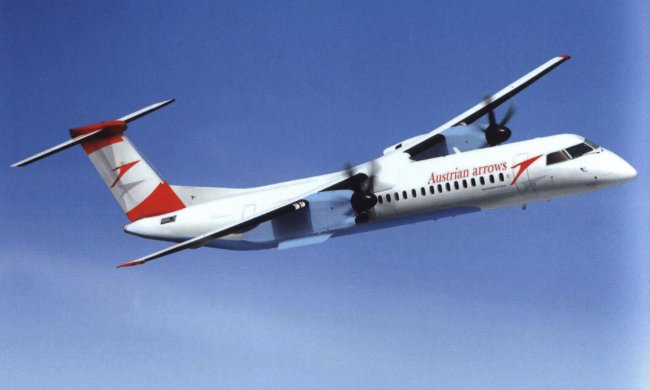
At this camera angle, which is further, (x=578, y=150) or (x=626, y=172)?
(x=578, y=150)

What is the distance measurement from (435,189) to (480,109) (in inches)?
278

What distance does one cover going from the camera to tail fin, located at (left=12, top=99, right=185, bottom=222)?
109ft

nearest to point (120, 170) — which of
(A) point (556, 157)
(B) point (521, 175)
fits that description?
(B) point (521, 175)

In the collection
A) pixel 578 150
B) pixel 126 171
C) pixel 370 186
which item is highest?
pixel 126 171

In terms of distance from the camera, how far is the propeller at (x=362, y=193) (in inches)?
1100

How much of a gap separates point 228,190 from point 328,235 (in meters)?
5.88

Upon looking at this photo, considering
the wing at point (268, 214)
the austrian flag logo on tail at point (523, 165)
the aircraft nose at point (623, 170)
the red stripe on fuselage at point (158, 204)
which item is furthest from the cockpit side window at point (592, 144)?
the red stripe on fuselage at point (158, 204)

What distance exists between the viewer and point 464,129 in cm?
3247

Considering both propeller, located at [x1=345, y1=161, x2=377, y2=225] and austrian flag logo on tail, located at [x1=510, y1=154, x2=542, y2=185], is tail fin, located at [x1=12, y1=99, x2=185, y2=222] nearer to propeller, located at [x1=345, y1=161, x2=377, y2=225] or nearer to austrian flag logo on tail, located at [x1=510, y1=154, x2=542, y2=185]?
propeller, located at [x1=345, y1=161, x2=377, y2=225]

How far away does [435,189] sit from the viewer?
27.7 meters

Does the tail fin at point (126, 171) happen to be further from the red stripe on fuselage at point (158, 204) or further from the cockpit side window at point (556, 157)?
the cockpit side window at point (556, 157)

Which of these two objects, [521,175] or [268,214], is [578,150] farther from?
[268,214]

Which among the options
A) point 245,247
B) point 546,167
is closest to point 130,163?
point 245,247

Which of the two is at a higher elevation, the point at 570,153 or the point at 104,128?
the point at 104,128
